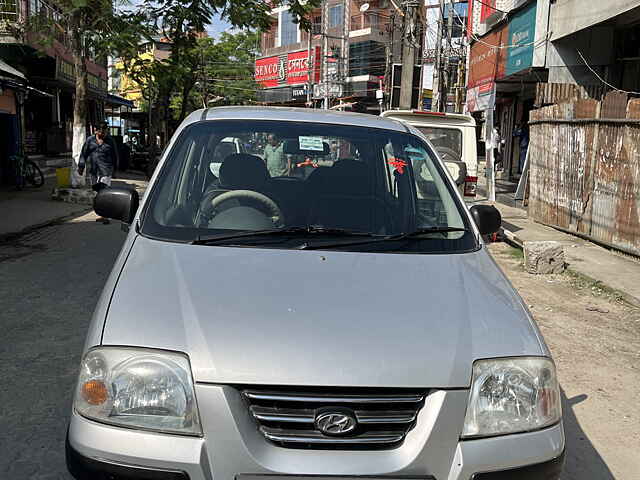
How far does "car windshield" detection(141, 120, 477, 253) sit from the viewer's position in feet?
9.64

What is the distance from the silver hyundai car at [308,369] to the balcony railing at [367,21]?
47.7m

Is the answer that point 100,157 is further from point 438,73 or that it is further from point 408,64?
point 438,73

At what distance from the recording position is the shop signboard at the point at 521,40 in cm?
1683

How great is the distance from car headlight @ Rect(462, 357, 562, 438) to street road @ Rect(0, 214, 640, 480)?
1.33 meters

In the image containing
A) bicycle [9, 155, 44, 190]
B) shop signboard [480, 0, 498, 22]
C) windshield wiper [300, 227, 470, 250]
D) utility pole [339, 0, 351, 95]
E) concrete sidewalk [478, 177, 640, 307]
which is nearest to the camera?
windshield wiper [300, 227, 470, 250]

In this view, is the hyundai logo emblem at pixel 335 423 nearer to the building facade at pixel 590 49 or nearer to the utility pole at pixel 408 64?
the building facade at pixel 590 49

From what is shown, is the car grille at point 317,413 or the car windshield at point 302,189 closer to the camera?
the car grille at point 317,413

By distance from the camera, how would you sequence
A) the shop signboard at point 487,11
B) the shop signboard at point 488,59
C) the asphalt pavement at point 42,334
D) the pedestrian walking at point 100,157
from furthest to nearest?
the shop signboard at point 487,11 < the shop signboard at point 488,59 < the pedestrian walking at point 100,157 < the asphalt pavement at point 42,334

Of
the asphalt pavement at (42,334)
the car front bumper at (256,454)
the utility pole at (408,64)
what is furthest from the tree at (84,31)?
the car front bumper at (256,454)

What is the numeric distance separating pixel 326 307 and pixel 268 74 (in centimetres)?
6074

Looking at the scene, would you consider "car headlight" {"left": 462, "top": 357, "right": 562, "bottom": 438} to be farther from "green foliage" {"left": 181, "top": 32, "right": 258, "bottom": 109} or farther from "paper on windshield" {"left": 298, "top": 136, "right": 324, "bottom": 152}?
"green foliage" {"left": 181, "top": 32, "right": 258, "bottom": 109}

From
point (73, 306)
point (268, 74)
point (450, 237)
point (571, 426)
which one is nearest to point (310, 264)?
point (450, 237)

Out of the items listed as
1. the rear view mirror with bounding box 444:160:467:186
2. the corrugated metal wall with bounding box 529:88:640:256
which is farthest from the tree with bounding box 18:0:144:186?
the corrugated metal wall with bounding box 529:88:640:256

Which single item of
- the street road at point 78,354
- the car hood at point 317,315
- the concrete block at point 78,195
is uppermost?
the car hood at point 317,315
